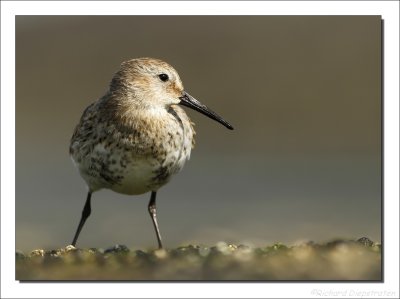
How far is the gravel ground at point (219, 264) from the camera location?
7188 millimetres

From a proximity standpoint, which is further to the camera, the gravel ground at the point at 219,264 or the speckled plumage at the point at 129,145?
the speckled plumage at the point at 129,145

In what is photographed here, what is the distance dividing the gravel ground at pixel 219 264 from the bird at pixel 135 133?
644 mm

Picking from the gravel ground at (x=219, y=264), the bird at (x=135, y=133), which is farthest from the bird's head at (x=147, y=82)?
the gravel ground at (x=219, y=264)

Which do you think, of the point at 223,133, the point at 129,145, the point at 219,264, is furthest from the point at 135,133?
the point at 223,133

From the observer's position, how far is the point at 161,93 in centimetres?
815

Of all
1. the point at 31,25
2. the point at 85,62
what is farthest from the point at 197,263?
the point at 85,62

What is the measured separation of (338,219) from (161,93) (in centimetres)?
306

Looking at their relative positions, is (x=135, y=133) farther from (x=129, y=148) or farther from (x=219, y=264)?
(x=219, y=264)

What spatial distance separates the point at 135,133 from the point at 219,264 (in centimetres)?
127

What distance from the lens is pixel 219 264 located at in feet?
23.9
